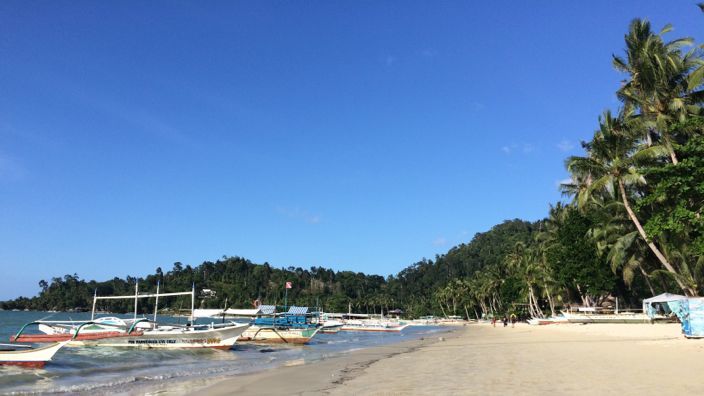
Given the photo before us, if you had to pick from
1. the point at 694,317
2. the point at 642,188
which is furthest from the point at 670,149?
the point at 694,317

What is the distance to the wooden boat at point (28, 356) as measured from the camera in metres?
19.3

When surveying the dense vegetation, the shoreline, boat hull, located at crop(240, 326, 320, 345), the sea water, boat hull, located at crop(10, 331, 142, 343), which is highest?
the dense vegetation

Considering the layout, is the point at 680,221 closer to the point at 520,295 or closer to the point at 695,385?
the point at 695,385

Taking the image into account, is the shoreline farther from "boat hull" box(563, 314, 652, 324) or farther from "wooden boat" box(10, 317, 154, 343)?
"boat hull" box(563, 314, 652, 324)

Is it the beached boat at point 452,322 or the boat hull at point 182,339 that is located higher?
the boat hull at point 182,339

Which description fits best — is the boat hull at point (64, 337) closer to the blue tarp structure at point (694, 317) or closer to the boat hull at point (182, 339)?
Result: the boat hull at point (182, 339)

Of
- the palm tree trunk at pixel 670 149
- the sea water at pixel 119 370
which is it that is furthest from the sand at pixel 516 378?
the palm tree trunk at pixel 670 149

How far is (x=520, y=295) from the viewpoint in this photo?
300ft

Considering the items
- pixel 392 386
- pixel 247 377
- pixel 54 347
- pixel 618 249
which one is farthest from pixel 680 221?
pixel 54 347

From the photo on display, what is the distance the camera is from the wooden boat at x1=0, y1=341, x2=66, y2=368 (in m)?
19.3

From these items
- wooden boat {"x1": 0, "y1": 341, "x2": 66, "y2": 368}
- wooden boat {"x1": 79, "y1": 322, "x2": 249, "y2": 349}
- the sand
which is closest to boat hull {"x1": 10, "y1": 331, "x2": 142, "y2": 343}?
wooden boat {"x1": 79, "y1": 322, "x2": 249, "y2": 349}

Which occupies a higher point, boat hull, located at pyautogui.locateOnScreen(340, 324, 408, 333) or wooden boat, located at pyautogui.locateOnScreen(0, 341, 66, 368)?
wooden boat, located at pyautogui.locateOnScreen(0, 341, 66, 368)

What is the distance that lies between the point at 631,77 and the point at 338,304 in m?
135

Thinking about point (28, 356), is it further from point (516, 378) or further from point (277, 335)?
point (277, 335)
